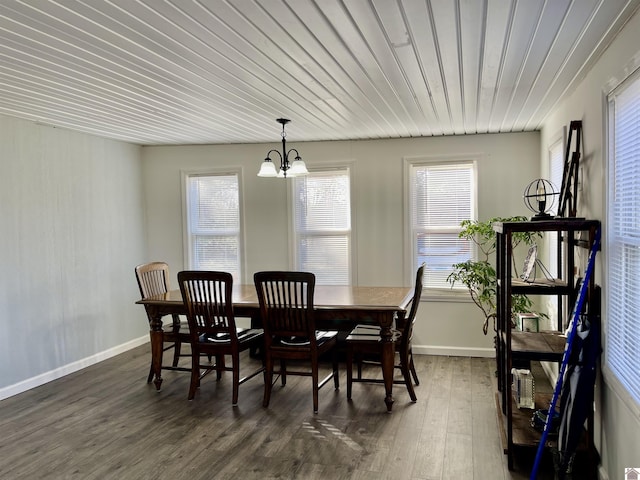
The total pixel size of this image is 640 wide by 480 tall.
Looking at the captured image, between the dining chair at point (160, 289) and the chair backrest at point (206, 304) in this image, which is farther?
the dining chair at point (160, 289)

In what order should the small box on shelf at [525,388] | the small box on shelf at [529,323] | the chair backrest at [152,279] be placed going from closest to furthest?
the small box on shelf at [525,388]
the small box on shelf at [529,323]
the chair backrest at [152,279]

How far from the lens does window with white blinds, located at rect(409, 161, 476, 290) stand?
5023 millimetres

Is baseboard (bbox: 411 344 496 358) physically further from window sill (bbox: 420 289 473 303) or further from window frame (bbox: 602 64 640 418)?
window frame (bbox: 602 64 640 418)

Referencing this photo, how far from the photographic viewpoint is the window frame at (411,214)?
498 cm

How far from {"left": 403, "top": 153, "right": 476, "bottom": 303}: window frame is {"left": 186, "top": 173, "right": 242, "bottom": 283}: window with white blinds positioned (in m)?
1.88

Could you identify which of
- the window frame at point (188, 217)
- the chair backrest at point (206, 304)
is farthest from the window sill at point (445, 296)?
the chair backrest at point (206, 304)

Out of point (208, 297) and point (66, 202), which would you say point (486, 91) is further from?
point (66, 202)

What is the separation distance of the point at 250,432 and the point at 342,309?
1036 mm

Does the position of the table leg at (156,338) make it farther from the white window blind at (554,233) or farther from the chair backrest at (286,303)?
the white window blind at (554,233)

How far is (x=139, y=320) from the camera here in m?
5.67

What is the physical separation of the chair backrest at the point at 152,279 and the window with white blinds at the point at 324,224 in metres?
1.50

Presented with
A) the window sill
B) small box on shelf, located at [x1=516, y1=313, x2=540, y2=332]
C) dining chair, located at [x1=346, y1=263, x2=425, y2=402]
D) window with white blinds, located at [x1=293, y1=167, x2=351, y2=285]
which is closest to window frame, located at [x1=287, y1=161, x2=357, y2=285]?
window with white blinds, located at [x1=293, y1=167, x2=351, y2=285]

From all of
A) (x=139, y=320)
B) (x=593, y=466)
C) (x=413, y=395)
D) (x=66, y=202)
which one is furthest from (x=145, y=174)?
(x=593, y=466)

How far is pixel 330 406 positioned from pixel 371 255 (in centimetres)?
198
